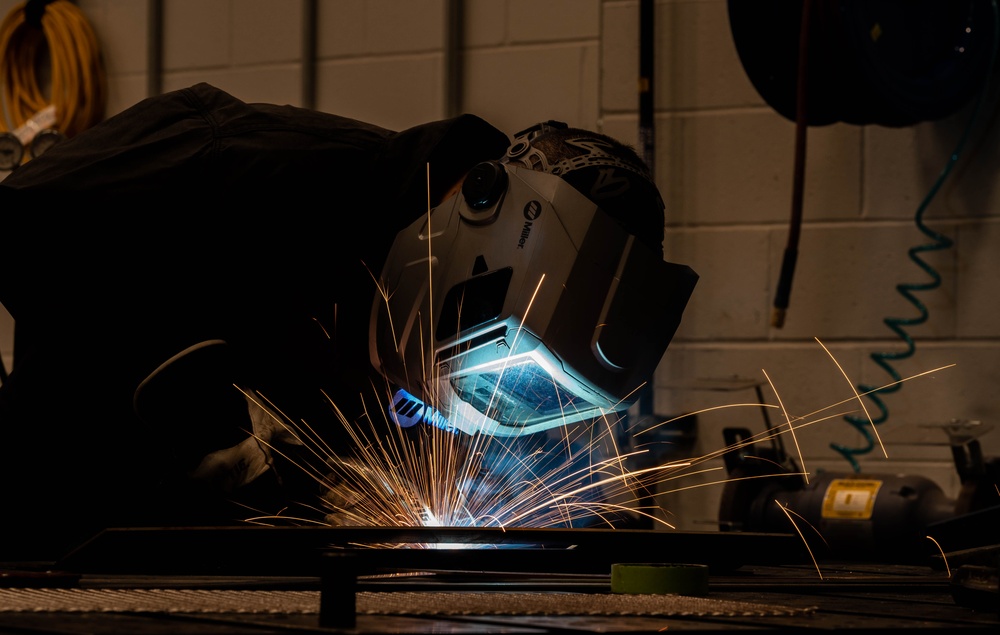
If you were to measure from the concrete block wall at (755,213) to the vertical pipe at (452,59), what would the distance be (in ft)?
0.06

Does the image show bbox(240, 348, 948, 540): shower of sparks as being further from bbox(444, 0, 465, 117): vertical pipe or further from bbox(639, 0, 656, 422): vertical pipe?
bbox(444, 0, 465, 117): vertical pipe

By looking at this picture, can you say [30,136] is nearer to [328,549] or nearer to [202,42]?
[202,42]

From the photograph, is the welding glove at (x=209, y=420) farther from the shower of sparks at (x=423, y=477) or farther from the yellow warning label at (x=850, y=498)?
the yellow warning label at (x=850, y=498)

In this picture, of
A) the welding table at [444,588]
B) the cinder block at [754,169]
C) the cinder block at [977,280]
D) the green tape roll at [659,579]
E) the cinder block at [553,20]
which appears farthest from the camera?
the cinder block at [553,20]

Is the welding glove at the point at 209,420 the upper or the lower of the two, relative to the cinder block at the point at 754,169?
lower

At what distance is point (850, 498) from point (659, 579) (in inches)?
60.4

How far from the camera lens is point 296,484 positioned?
203 cm

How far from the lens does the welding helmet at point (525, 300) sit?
1781 mm

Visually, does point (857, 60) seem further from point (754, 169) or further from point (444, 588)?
point (444, 588)

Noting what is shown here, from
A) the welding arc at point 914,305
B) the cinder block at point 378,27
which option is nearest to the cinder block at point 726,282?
the welding arc at point 914,305

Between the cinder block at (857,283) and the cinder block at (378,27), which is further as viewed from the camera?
the cinder block at (378,27)

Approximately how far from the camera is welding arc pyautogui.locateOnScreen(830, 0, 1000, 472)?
3020 mm

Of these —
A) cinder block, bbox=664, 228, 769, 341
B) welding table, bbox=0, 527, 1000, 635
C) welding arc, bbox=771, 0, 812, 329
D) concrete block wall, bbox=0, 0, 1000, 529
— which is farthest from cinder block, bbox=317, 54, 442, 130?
welding table, bbox=0, 527, 1000, 635

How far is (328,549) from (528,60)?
2.36 metres
